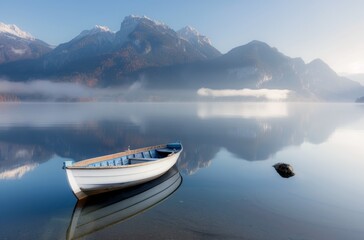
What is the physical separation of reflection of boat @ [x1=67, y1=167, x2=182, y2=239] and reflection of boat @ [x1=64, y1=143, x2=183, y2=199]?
0.53 m

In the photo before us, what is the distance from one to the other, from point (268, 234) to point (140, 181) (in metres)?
9.98

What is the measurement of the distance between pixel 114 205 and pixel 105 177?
6.03ft

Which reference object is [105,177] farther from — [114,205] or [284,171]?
[284,171]

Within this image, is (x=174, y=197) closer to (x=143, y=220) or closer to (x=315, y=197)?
(x=143, y=220)

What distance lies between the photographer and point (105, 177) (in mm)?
17250

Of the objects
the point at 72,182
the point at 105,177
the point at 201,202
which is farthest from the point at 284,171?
the point at 72,182

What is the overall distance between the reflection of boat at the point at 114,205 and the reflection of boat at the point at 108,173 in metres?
0.53

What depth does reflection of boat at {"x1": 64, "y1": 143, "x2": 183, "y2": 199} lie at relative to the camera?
1623 centimetres

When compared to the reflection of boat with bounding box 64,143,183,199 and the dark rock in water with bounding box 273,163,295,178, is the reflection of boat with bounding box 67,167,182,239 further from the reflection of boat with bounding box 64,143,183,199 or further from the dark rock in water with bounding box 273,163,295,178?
the dark rock in water with bounding box 273,163,295,178

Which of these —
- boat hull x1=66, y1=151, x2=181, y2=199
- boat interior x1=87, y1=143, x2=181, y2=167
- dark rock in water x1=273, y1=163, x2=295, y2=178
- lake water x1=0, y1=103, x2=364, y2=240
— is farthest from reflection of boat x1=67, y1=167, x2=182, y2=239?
dark rock in water x1=273, y1=163, x2=295, y2=178

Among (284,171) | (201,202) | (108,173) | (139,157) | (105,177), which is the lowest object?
(284,171)

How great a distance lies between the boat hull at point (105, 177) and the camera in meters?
16.2

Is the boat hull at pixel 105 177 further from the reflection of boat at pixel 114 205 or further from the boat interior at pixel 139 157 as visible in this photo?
the boat interior at pixel 139 157

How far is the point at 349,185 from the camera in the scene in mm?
21812
